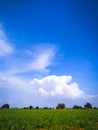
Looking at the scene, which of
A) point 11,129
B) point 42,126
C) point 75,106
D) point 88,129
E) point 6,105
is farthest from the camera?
point 75,106

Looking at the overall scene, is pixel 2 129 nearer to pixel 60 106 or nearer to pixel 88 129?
pixel 88 129

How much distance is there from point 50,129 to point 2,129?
3721 mm

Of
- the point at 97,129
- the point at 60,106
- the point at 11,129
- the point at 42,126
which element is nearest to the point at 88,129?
the point at 97,129

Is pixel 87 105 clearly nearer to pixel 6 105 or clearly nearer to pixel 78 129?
pixel 6 105

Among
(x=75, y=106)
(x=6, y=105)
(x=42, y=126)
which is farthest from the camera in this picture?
(x=75, y=106)

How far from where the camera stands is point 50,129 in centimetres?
1709

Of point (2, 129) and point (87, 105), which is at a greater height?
point (87, 105)

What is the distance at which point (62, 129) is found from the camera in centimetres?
1711

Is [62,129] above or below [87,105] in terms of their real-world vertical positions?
below

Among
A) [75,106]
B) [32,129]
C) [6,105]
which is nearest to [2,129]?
[32,129]

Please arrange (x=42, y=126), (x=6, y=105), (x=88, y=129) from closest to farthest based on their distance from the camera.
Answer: (x=88, y=129)
(x=42, y=126)
(x=6, y=105)

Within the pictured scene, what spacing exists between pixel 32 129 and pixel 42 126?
8.66 ft

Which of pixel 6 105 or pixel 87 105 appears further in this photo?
pixel 87 105

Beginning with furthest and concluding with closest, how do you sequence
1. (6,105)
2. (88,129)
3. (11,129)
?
(6,105) < (88,129) < (11,129)
